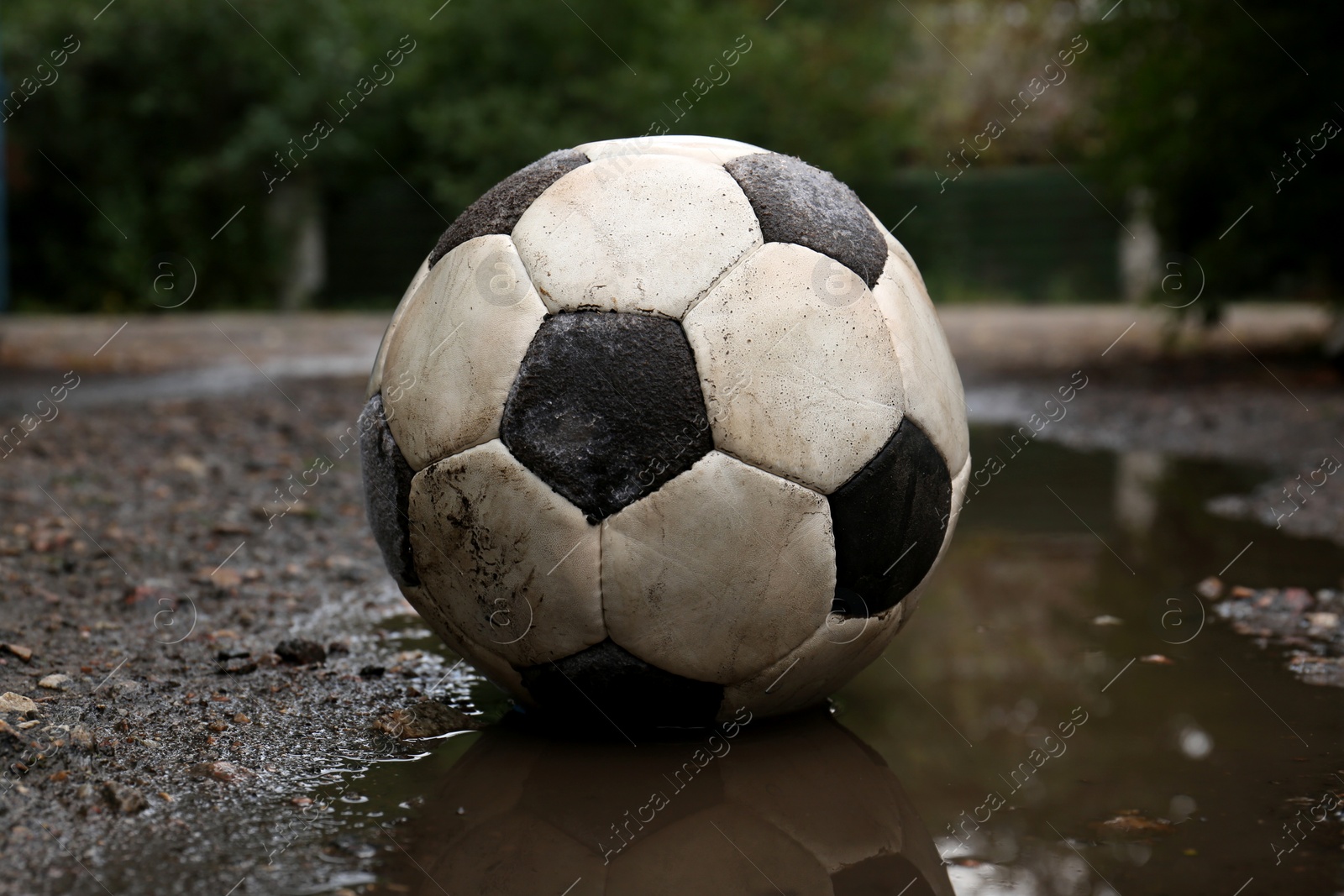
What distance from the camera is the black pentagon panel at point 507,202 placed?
3105 mm

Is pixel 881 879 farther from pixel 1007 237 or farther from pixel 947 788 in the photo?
pixel 1007 237

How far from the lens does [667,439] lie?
2.80 m

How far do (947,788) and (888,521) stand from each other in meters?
0.62

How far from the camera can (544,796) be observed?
111 inches

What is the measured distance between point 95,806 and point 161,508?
3.25 meters

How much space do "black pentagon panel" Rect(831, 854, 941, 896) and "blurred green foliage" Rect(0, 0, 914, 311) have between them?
17.0 m

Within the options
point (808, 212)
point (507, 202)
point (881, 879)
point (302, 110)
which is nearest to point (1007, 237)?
point (302, 110)

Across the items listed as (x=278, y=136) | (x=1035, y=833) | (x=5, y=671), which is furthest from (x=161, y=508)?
(x=278, y=136)

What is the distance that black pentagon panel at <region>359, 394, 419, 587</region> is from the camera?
10.2ft

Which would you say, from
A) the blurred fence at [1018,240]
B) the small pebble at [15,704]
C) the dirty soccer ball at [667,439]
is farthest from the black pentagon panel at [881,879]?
the blurred fence at [1018,240]

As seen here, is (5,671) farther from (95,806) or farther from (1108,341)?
(1108,341)

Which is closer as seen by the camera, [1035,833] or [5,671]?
[1035,833]

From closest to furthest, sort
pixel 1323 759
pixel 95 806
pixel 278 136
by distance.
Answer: pixel 95 806 < pixel 1323 759 < pixel 278 136

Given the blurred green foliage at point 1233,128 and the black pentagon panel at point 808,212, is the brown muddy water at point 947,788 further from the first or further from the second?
the blurred green foliage at point 1233,128
